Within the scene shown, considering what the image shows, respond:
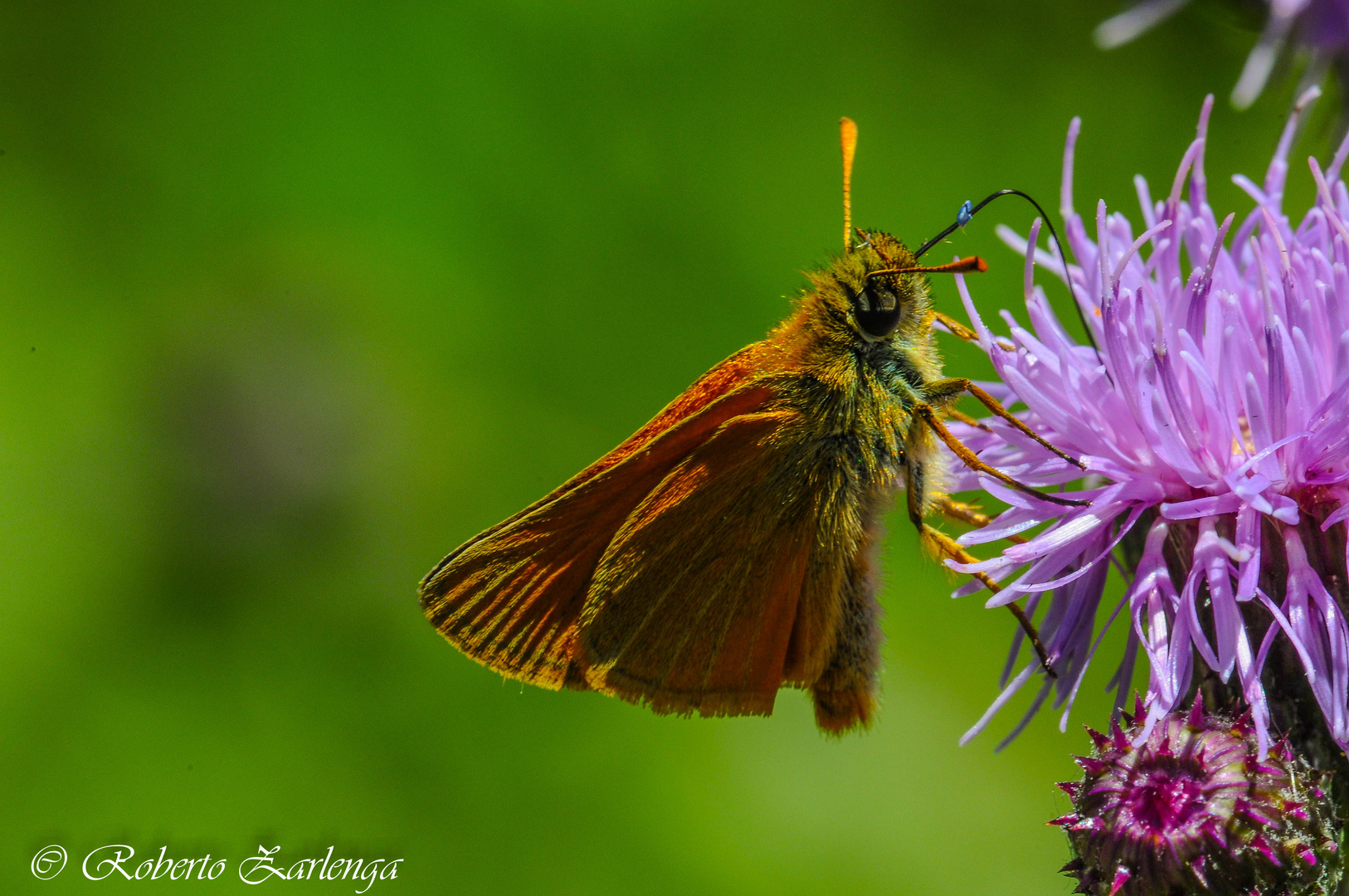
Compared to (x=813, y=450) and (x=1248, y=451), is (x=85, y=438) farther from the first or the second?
(x=1248, y=451)

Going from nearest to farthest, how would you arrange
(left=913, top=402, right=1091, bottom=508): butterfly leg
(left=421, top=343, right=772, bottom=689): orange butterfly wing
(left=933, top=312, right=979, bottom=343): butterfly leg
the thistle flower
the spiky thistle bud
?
the spiky thistle bud
(left=913, top=402, right=1091, bottom=508): butterfly leg
(left=421, top=343, right=772, bottom=689): orange butterfly wing
(left=933, top=312, right=979, bottom=343): butterfly leg
the thistle flower

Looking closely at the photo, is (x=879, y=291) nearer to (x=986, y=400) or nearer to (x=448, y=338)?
(x=986, y=400)

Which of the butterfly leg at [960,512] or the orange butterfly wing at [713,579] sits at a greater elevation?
the butterfly leg at [960,512]

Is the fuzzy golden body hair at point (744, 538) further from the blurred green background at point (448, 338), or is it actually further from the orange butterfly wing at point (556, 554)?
the blurred green background at point (448, 338)

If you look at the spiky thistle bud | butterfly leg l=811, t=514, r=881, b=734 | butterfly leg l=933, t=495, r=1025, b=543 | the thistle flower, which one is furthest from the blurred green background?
the spiky thistle bud

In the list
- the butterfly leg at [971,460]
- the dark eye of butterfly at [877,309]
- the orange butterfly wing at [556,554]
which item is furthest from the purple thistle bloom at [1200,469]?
the orange butterfly wing at [556,554]

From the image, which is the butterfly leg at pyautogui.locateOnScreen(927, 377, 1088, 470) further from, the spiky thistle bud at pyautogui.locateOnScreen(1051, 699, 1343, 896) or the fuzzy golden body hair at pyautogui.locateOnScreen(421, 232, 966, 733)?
the spiky thistle bud at pyautogui.locateOnScreen(1051, 699, 1343, 896)

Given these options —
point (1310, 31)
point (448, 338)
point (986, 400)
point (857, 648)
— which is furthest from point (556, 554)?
point (448, 338)

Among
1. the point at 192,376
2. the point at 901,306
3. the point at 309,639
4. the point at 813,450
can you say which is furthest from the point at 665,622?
the point at 192,376
